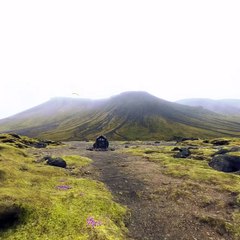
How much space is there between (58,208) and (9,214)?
5.63 metres

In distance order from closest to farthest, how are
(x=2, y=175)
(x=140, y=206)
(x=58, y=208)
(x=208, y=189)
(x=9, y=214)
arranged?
(x=9, y=214) → (x=58, y=208) → (x=140, y=206) → (x=2, y=175) → (x=208, y=189)

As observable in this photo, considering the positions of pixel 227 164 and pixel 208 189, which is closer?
pixel 208 189

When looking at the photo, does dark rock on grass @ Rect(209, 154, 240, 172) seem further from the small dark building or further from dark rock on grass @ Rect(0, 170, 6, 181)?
the small dark building

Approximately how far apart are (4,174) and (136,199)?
2176cm

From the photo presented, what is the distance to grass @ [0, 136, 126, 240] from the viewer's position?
25531mm

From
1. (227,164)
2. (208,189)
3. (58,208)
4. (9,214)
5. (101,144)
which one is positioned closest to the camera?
(9,214)

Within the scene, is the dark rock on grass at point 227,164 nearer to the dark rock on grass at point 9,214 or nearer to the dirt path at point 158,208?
the dirt path at point 158,208

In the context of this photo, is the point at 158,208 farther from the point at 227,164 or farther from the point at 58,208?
the point at 227,164

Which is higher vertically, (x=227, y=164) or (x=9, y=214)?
(x=9, y=214)

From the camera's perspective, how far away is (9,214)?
27.3 metres

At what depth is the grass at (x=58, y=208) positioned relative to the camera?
25531 millimetres

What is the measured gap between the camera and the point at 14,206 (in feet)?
92.5

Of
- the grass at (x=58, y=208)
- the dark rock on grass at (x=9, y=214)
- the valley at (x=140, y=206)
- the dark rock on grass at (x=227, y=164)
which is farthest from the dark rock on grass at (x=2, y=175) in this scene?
the dark rock on grass at (x=227, y=164)

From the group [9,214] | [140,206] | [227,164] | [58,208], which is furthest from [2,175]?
[227,164]
